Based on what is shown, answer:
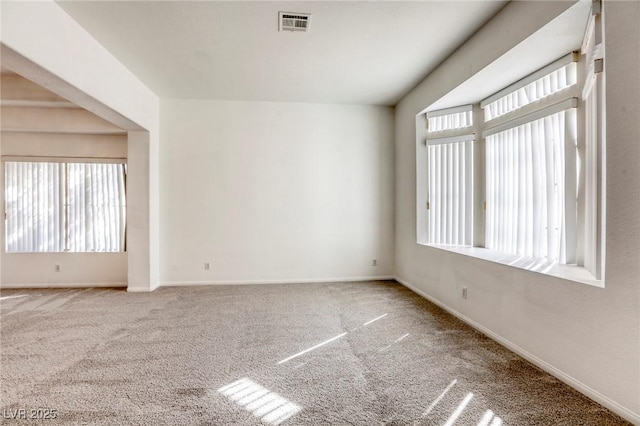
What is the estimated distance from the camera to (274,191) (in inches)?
203

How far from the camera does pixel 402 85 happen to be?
4414 millimetres

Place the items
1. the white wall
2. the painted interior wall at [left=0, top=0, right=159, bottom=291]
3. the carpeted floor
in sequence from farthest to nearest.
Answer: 1. the white wall
2. the painted interior wall at [left=0, top=0, right=159, bottom=291]
3. the carpeted floor

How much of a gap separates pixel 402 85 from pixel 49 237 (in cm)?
612

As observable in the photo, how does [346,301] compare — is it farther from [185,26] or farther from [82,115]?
[82,115]

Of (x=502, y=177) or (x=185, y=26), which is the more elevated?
(x=185, y=26)

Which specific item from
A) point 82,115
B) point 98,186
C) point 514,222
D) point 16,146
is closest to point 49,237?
point 98,186

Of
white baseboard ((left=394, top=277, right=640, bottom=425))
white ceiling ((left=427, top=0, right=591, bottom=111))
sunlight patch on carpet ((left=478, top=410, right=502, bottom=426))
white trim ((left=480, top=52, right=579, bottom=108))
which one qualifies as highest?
white ceiling ((left=427, top=0, right=591, bottom=111))

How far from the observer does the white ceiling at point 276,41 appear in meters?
2.67

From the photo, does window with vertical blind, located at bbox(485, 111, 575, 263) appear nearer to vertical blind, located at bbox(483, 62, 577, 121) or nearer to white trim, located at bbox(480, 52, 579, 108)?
vertical blind, located at bbox(483, 62, 577, 121)

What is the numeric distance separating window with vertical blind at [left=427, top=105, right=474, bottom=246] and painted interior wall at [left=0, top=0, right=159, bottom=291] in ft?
13.4

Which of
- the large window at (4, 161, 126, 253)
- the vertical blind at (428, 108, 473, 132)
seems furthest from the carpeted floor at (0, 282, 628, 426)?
the vertical blind at (428, 108, 473, 132)

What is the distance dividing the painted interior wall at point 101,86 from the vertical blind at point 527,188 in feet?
14.5

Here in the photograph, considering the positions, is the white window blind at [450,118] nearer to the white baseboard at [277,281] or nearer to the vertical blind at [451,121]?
the vertical blind at [451,121]

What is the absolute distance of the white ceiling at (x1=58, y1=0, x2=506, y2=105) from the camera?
2.67 metres
